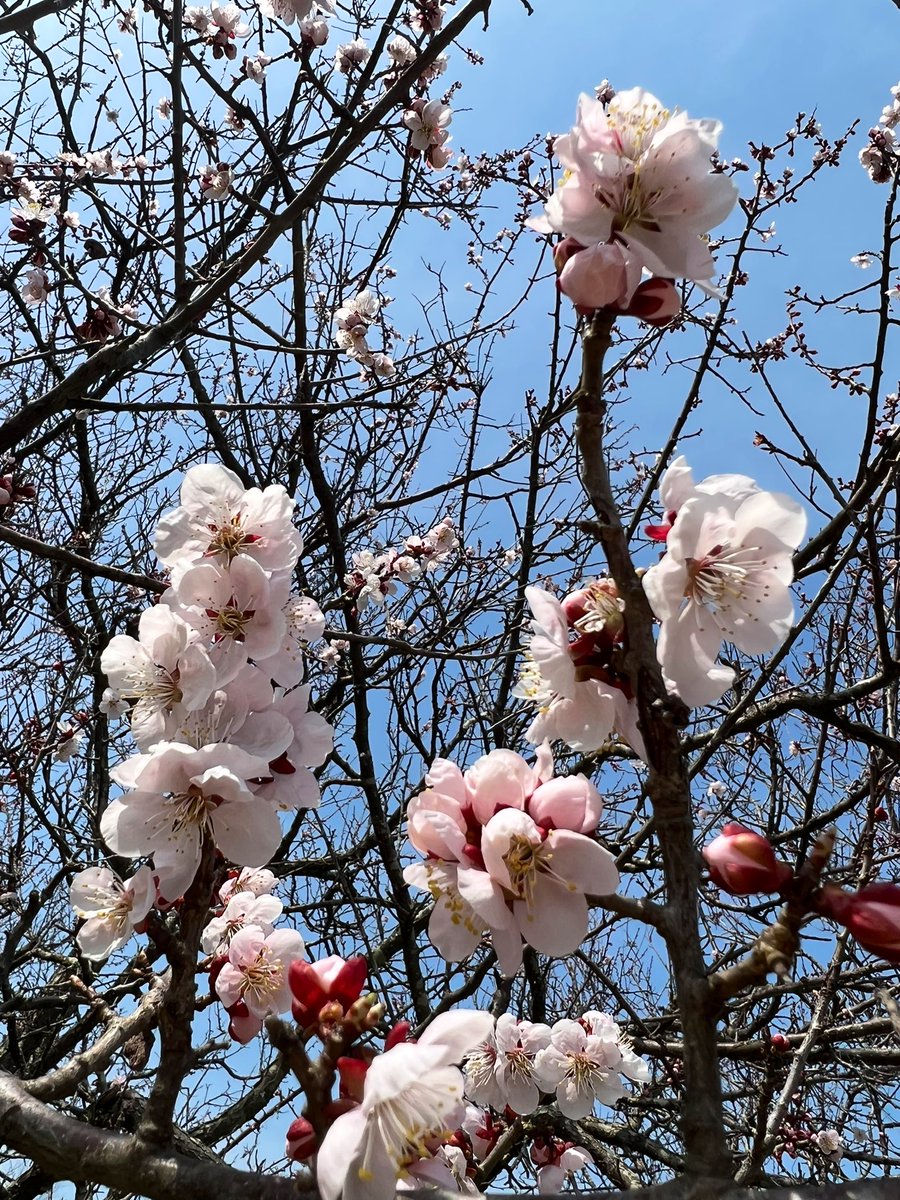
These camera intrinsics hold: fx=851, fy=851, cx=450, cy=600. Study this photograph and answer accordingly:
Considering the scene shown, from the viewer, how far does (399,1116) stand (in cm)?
103

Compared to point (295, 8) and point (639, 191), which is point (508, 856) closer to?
point (639, 191)

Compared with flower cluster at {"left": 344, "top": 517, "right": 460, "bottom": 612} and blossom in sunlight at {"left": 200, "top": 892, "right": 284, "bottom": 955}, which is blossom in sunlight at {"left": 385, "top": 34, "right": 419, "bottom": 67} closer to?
flower cluster at {"left": 344, "top": 517, "right": 460, "bottom": 612}

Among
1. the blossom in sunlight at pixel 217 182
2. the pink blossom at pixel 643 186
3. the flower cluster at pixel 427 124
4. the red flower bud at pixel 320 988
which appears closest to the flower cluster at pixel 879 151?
the flower cluster at pixel 427 124

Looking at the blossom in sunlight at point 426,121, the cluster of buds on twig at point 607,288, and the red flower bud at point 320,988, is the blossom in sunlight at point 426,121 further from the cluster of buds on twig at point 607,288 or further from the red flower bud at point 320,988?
the red flower bud at point 320,988

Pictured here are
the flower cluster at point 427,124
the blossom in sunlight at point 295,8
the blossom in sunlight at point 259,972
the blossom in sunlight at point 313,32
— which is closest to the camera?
the blossom in sunlight at point 259,972

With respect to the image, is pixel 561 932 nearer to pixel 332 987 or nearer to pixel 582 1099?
pixel 332 987

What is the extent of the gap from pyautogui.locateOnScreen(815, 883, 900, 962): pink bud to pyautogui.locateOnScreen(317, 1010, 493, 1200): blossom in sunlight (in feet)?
1.35

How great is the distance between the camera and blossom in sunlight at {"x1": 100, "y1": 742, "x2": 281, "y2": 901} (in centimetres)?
125

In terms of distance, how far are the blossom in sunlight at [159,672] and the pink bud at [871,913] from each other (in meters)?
0.92

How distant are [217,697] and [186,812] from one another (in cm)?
20

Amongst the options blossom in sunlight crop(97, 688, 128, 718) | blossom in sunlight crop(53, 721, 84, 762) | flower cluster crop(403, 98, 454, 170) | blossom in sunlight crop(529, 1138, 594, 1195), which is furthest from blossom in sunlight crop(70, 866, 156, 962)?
flower cluster crop(403, 98, 454, 170)

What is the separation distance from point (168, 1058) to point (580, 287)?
113 centimetres

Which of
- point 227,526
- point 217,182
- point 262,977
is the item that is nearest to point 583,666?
point 227,526

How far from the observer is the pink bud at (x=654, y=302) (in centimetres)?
112
